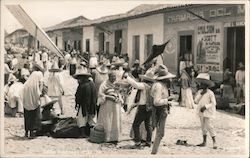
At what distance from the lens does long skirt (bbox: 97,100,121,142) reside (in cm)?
612

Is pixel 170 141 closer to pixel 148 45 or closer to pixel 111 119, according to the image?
pixel 111 119

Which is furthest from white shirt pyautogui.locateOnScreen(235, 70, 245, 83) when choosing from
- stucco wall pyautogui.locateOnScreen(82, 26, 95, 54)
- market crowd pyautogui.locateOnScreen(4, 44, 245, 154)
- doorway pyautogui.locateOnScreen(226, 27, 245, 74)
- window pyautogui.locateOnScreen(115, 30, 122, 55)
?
stucco wall pyautogui.locateOnScreen(82, 26, 95, 54)

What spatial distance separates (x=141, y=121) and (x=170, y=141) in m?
0.42

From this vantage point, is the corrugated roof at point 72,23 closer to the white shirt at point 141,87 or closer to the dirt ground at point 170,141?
the white shirt at point 141,87

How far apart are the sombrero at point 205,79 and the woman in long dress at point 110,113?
38.0 inches

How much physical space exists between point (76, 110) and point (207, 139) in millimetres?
1757

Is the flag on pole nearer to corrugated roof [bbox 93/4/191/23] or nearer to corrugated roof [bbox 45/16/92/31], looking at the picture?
corrugated roof [bbox 93/4/191/23]

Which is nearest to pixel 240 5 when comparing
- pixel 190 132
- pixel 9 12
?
pixel 190 132

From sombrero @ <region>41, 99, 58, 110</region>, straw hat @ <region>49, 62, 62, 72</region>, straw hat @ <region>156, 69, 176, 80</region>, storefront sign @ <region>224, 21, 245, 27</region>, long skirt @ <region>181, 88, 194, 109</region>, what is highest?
storefront sign @ <region>224, 21, 245, 27</region>

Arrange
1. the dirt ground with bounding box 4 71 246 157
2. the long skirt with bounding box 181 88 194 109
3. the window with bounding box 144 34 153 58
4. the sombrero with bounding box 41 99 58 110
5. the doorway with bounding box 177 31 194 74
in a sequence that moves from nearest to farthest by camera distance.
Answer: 1. the dirt ground with bounding box 4 71 246 157
2. the long skirt with bounding box 181 88 194 109
3. the sombrero with bounding box 41 99 58 110
4. the window with bounding box 144 34 153 58
5. the doorway with bounding box 177 31 194 74

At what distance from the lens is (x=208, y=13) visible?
657cm

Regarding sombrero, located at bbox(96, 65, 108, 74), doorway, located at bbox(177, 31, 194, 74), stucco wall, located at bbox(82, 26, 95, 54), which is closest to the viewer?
sombrero, located at bbox(96, 65, 108, 74)

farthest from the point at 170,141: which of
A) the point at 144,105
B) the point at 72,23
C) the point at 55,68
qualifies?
the point at 72,23

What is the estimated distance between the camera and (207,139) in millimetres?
6074
